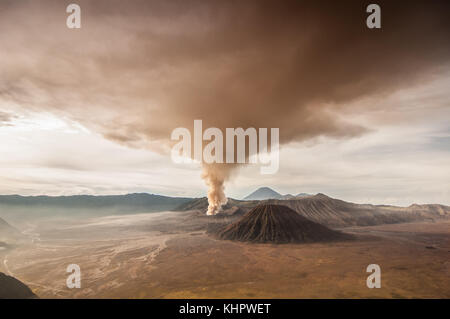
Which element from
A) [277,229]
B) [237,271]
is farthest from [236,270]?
[277,229]

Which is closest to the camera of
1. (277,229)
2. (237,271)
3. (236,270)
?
(237,271)

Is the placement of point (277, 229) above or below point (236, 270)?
below

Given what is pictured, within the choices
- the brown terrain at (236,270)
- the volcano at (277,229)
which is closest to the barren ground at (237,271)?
the brown terrain at (236,270)

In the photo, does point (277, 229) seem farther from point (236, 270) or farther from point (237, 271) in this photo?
point (237, 271)

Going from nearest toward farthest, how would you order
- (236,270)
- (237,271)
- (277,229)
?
(237,271)
(236,270)
(277,229)

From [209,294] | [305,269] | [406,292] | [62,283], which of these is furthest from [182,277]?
[406,292]

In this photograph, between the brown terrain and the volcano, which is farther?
the volcano

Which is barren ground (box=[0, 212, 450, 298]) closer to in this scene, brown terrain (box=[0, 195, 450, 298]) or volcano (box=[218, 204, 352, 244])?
brown terrain (box=[0, 195, 450, 298])

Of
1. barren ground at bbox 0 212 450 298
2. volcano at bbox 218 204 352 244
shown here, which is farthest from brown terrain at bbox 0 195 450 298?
volcano at bbox 218 204 352 244

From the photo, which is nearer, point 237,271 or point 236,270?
point 237,271
